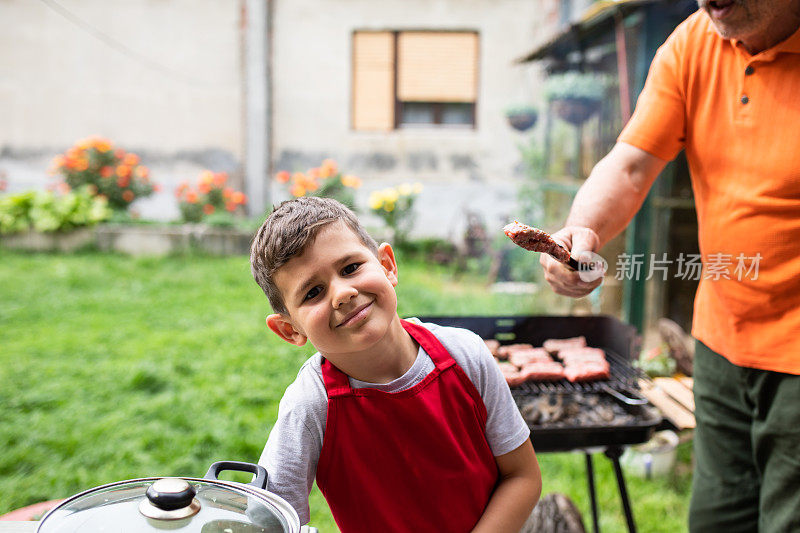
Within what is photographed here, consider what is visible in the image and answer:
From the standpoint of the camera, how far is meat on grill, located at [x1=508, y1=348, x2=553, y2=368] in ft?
8.34

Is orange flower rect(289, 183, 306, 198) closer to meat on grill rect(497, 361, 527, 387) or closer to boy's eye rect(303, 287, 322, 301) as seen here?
meat on grill rect(497, 361, 527, 387)

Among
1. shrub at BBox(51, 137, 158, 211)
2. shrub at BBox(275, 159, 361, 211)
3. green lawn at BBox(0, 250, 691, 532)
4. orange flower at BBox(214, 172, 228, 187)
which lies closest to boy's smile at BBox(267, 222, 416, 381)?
green lawn at BBox(0, 250, 691, 532)

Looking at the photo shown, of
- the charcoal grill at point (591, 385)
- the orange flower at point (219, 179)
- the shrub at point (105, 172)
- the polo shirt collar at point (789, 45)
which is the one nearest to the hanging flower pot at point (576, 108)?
the charcoal grill at point (591, 385)

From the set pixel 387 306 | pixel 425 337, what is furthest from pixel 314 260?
pixel 425 337

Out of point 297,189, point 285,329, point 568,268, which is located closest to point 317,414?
point 285,329

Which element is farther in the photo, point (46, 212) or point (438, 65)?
point (438, 65)

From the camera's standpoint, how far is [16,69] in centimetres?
930

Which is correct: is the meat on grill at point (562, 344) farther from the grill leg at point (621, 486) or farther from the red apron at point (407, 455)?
the red apron at point (407, 455)

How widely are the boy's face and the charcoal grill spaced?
0.81 meters

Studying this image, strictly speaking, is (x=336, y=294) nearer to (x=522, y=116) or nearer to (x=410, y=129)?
(x=522, y=116)

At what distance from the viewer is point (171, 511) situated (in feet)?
3.25

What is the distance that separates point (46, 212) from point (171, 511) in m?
8.18

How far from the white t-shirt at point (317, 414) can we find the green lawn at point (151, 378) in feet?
2.18

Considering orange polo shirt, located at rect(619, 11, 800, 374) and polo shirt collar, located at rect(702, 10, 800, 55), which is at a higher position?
polo shirt collar, located at rect(702, 10, 800, 55)
